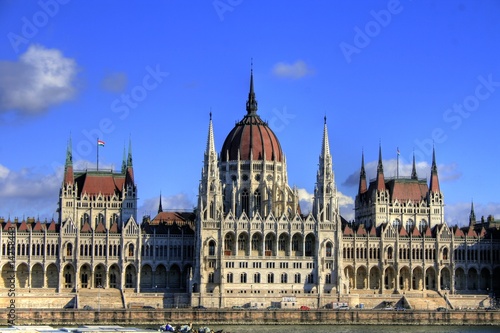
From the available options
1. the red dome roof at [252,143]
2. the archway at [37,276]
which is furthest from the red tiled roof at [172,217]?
the archway at [37,276]

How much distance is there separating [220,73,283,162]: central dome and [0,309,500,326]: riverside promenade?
36.3 metres

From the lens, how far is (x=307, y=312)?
15888 centimetres

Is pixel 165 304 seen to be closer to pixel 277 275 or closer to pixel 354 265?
pixel 277 275

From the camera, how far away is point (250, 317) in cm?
15712

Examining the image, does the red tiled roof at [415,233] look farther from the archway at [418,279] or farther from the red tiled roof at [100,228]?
the red tiled roof at [100,228]

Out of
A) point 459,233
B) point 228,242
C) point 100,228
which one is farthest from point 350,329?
point 100,228

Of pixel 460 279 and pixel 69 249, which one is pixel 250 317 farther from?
pixel 460 279

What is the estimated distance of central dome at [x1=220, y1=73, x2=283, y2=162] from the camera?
616 feet

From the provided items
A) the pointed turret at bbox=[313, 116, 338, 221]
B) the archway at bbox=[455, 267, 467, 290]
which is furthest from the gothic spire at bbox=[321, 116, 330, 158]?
the archway at bbox=[455, 267, 467, 290]

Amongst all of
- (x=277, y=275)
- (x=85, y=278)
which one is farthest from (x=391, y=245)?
(x=85, y=278)

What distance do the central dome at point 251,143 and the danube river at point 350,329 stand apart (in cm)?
4069

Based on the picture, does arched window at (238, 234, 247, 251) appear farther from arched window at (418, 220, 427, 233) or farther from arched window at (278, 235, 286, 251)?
arched window at (418, 220, 427, 233)

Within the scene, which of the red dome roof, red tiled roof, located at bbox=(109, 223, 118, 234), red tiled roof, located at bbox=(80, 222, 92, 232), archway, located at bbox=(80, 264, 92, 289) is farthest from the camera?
the red dome roof

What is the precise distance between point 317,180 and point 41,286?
147 ft
